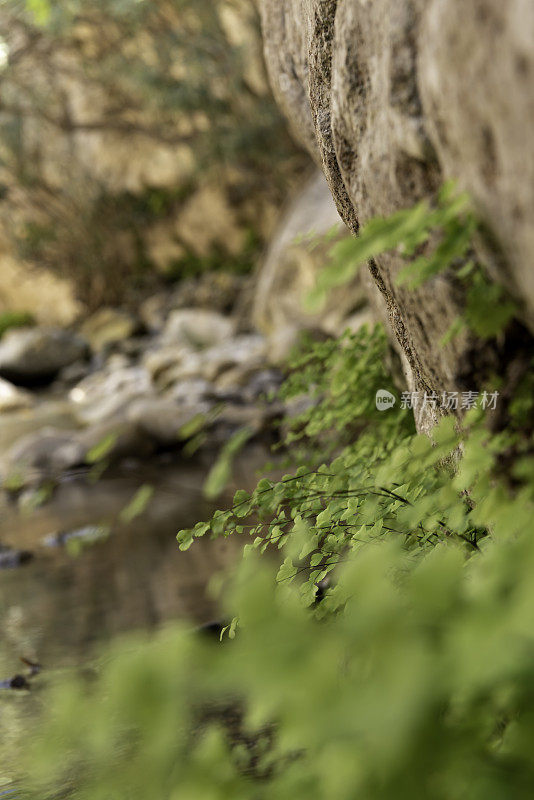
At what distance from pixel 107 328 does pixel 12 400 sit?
3.92 metres

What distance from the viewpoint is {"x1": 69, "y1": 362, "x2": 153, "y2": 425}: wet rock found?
9680 mm

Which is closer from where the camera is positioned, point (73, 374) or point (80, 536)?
point (80, 536)

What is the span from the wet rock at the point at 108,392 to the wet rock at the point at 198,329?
3.57 feet

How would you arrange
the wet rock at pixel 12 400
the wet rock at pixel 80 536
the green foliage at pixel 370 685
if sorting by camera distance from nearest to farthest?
the green foliage at pixel 370 685 → the wet rock at pixel 80 536 → the wet rock at pixel 12 400

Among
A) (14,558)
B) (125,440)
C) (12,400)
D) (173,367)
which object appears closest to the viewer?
(14,558)

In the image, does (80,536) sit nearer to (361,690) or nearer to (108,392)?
(361,690)

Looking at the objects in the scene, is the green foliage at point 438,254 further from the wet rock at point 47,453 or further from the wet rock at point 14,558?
the wet rock at point 47,453

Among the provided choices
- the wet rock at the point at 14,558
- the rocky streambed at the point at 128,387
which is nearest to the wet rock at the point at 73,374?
the rocky streambed at the point at 128,387

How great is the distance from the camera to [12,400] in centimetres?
1238

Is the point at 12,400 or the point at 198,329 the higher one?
the point at 12,400

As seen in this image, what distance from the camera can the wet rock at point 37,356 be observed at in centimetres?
1425

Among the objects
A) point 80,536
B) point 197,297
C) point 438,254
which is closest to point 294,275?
point 197,297

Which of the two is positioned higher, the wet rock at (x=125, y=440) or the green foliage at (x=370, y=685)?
the green foliage at (x=370, y=685)

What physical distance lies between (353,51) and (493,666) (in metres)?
1.08
